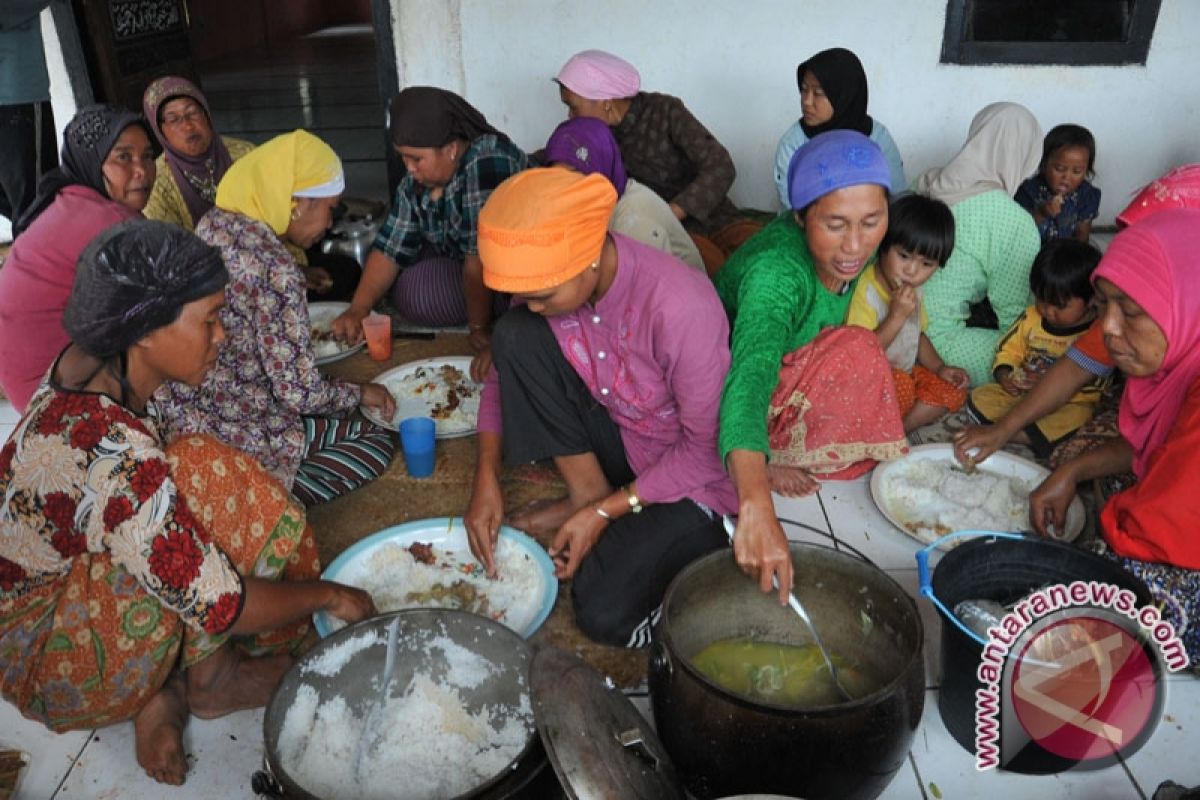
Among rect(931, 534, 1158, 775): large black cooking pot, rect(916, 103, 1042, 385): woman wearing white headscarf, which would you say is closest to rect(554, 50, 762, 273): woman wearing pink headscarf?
rect(916, 103, 1042, 385): woman wearing white headscarf

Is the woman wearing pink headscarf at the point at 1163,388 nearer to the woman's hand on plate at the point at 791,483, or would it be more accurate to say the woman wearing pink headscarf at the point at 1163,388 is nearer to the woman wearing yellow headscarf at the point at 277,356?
the woman's hand on plate at the point at 791,483

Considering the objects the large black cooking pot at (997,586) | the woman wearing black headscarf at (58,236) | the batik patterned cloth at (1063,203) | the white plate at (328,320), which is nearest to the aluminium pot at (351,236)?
the white plate at (328,320)

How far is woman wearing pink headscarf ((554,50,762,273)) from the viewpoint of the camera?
344 cm

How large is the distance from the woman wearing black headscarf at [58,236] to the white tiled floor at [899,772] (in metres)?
0.98

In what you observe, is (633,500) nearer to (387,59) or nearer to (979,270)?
(979,270)

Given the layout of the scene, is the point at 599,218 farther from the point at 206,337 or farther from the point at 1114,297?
the point at 1114,297

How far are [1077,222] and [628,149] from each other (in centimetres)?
191

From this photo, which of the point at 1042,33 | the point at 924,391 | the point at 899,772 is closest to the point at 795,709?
the point at 899,772

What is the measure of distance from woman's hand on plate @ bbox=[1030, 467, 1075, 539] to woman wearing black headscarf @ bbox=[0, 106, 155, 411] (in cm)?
257

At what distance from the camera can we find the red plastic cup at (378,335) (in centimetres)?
311

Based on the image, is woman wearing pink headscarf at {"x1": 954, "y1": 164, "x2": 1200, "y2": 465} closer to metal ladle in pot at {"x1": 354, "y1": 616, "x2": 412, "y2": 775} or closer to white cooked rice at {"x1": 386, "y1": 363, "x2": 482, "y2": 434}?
white cooked rice at {"x1": 386, "y1": 363, "x2": 482, "y2": 434}

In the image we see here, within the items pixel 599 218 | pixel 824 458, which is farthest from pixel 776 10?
pixel 599 218

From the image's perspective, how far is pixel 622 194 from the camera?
2.83 meters

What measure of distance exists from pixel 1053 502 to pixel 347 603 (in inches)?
65.6
